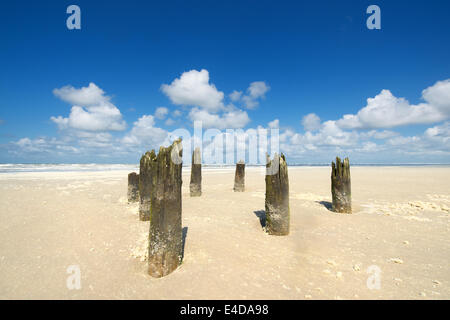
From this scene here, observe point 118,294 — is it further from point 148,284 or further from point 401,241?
point 401,241

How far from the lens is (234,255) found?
5398 mm

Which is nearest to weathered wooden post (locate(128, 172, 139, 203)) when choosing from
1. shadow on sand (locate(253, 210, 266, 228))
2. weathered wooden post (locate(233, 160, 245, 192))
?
weathered wooden post (locate(233, 160, 245, 192))

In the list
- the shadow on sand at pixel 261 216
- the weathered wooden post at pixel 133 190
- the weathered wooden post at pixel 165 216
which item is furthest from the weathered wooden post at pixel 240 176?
the weathered wooden post at pixel 165 216

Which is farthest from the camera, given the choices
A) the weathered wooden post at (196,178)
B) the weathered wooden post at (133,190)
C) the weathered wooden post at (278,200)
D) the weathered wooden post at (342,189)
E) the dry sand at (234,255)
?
the weathered wooden post at (196,178)

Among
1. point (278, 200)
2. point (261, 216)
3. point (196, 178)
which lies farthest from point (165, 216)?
point (196, 178)

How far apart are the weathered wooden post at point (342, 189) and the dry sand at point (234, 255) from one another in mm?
637

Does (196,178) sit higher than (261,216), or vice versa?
(196,178)

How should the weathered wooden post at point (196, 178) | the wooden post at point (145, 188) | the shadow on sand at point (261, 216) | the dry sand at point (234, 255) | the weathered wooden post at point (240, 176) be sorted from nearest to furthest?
the dry sand at point (234, 255) < the shadow on sand at point (261, 216) < the wooden post at point (145, 188) < the weathered wooden post at point (196, 178) < the weathered wooden post at point (240, 176)

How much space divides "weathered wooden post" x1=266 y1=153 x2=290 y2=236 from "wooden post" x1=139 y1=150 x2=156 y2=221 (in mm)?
4423

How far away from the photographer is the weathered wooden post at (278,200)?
272 inches

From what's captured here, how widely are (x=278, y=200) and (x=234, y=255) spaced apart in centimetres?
237

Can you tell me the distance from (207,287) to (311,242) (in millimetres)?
3543

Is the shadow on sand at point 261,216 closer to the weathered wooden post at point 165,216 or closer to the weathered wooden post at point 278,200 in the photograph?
the weathered wooden post at point 278,200

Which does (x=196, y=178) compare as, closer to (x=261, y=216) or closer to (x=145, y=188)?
(x=145, y=188)
